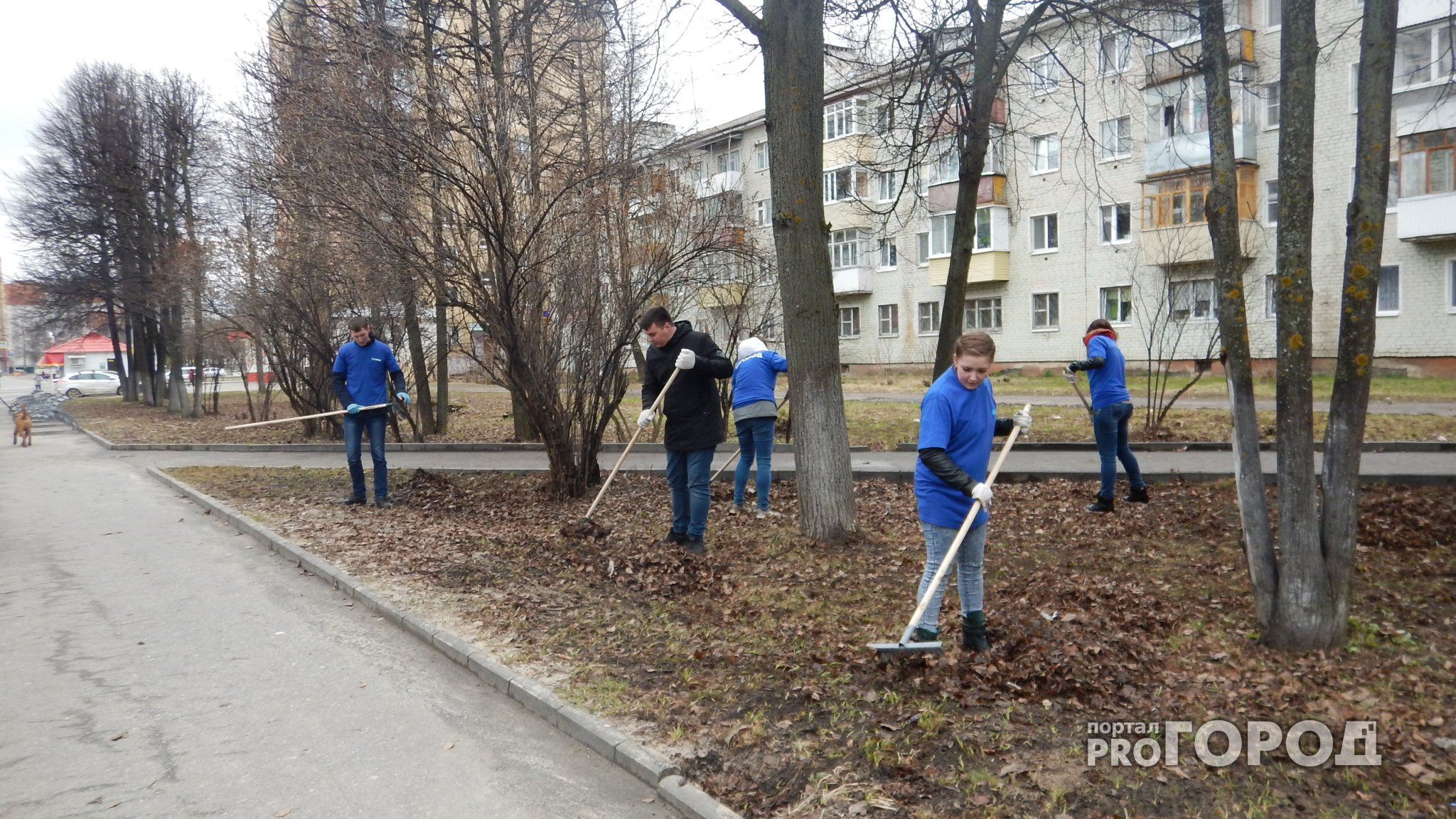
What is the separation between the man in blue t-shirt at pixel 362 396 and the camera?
11.1m

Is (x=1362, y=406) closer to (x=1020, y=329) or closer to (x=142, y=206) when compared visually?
(x=1020, y=329)

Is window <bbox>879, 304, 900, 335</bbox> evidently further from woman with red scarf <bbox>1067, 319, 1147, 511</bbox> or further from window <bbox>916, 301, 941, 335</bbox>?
woman with red scarf <bbox>1067, 319, 1147, 511</bbox>

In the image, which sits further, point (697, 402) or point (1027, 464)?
point (1027, 464)

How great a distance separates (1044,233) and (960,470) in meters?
33.6

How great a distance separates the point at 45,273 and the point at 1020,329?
1395 inches

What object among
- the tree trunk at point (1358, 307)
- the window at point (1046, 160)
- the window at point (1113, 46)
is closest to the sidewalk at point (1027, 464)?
the tree trunk at point (1358, 307)

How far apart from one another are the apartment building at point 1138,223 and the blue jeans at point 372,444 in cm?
733

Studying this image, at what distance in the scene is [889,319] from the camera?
4188 centimetres

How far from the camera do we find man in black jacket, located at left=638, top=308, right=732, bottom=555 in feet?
25.8

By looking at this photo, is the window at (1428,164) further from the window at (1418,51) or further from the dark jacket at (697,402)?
the dark jacket at (697,402)

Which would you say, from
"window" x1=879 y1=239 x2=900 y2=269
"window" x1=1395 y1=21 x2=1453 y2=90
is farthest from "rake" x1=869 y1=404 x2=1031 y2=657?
"window" x1=879 y1=239 x2=900 y2=269

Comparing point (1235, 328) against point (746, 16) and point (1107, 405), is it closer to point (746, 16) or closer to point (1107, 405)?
point (1107, 405)

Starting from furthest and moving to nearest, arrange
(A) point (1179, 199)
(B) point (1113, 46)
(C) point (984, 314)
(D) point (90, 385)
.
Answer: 1. (D) point (90, 385)
2. (C) point (984, 314)
3. (A) point (1179, 199)
4. (B) point (1113, 46)

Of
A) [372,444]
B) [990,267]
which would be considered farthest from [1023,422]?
[990,267]
